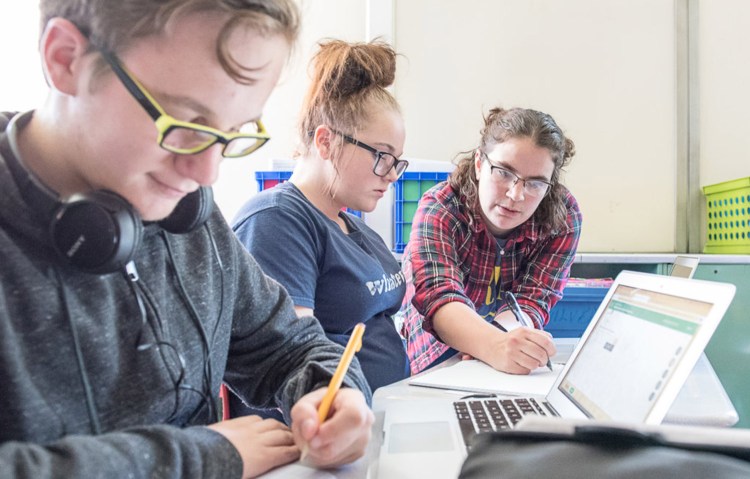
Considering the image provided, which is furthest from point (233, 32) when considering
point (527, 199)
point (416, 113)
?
point (416, 113)

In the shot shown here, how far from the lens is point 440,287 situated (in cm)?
129

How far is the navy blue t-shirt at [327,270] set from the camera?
986mm

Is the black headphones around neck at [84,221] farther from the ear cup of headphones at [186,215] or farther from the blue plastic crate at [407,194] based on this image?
the blue plastic crate at [407,194]

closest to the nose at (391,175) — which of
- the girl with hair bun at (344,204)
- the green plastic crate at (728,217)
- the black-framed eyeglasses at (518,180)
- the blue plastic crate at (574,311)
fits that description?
the girl with hair bun at (344,204)

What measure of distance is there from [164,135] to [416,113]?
6.83 feet

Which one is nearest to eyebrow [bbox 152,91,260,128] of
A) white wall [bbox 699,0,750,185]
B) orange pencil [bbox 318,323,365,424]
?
orange pencil [bbox 318,323,365,424]

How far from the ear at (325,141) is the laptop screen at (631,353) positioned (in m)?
0.67

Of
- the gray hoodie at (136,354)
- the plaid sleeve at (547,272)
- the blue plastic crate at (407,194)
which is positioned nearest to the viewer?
the gray hoodie at (136,354)

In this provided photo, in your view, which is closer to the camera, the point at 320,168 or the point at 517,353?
the point at 517,353

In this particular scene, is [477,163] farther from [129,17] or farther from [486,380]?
[129,17]

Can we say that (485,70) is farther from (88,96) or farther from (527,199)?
(88,96)

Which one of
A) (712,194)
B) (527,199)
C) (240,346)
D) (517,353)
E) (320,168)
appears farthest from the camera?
(712,194)

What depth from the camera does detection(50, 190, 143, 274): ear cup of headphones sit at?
50 centimetres

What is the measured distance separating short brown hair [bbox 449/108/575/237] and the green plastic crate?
115cm
